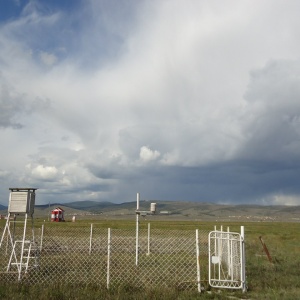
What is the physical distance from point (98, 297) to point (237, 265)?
4.68m

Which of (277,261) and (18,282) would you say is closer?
(18,282)

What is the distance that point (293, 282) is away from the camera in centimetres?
1266

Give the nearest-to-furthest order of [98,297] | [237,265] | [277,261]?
[98,297] < [237,265] < [277,261]

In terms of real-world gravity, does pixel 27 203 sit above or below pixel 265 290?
above

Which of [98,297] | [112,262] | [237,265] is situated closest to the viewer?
[98,297]

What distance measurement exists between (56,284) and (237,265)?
5.38m

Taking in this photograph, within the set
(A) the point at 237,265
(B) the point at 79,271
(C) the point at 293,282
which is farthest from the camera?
(B) the point at 79,271

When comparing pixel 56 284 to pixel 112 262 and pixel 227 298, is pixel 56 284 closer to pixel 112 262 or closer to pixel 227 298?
pixel 227 298

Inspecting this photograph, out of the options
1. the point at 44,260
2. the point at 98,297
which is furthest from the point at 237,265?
the point at 44,260

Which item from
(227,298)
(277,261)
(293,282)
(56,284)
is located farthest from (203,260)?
(56,284)

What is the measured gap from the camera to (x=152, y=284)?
1075 centimetres

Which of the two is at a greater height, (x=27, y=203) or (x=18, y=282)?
(x=27, y=203)

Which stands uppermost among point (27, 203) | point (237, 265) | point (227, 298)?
point (27, 203)

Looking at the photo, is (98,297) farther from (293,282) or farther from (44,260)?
(44,260)
